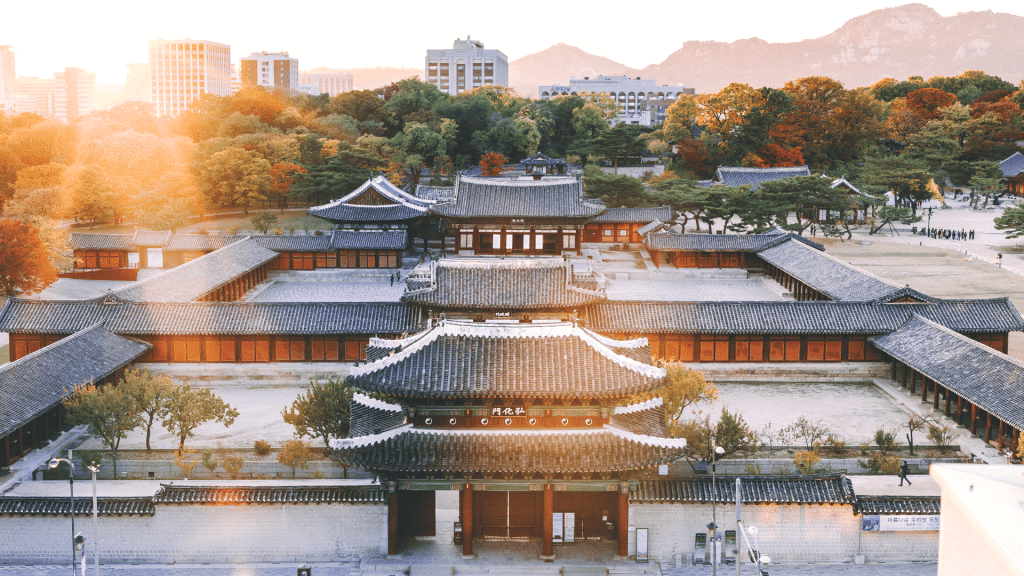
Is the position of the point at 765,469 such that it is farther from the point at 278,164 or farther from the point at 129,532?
the point at 278,164

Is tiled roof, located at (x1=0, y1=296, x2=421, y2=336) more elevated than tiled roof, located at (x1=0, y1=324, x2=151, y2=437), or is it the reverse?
tiled roof, located at (x1=0, y1=296, x2=421, y2=336)

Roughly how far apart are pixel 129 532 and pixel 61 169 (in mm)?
66219

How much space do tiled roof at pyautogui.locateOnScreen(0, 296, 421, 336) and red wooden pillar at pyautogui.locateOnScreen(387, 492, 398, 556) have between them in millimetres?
17819

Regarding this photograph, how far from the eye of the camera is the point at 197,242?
219ft

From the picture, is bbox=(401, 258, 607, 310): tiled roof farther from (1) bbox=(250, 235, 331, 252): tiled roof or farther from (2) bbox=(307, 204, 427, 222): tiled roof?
(2) bbox=(307, 204, 427, 222): tiled roof

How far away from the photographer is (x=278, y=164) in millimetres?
86750

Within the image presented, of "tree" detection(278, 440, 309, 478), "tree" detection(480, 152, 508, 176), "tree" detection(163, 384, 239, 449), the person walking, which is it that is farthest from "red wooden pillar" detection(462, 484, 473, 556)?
"tree" detection(480, 152, 508, 176)

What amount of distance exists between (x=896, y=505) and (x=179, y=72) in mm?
199323

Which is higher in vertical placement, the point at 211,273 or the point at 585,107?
the point at 585,107

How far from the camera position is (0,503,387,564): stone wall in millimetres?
24781

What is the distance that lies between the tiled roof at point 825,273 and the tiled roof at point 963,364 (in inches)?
186

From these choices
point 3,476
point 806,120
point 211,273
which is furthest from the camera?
point 806,120

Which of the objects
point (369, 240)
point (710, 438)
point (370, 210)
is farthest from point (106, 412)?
point (370, 210)

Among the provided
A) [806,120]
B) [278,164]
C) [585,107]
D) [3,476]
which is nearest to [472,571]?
[3,476]
